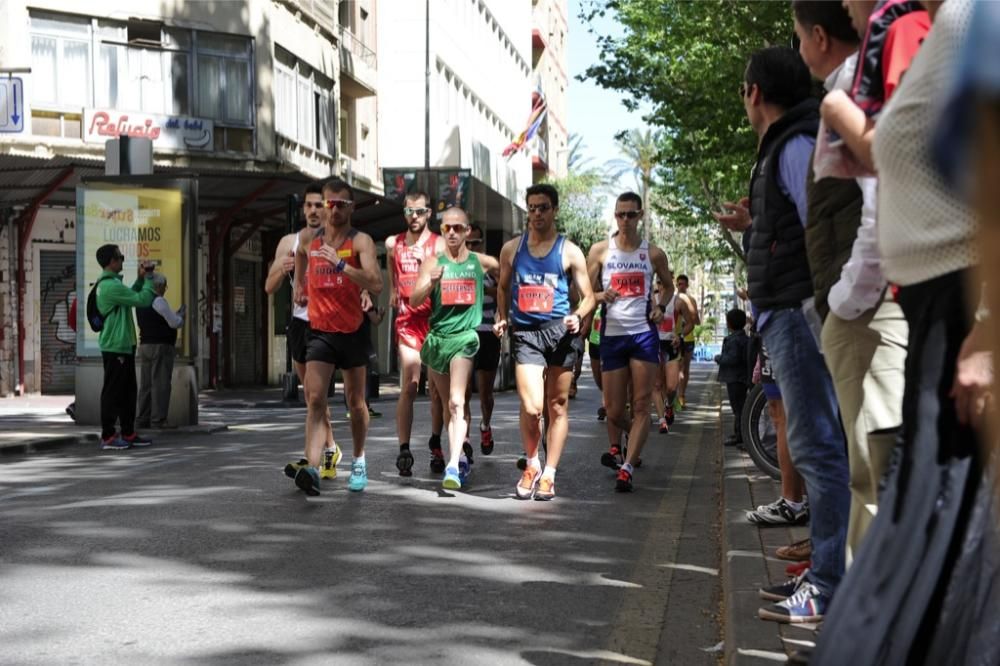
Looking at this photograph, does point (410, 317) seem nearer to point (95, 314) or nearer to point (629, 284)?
point (629, 284)

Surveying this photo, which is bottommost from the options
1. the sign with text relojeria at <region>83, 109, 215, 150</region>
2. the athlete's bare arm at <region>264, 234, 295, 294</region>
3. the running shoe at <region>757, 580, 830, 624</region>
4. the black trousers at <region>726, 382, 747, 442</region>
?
the running shoe at <region>757, 580, 830, 624</region>

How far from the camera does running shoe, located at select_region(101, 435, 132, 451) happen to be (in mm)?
13391

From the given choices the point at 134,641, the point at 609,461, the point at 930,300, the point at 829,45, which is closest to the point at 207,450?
the point at 609,461

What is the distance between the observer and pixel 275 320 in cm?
3188

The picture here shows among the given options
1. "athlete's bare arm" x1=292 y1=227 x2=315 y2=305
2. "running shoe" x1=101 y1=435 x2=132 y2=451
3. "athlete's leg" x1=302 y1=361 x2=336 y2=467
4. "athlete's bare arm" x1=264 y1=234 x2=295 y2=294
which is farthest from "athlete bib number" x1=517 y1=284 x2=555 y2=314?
"running shoe" x1=101 y1=435 x2=132 y2=451

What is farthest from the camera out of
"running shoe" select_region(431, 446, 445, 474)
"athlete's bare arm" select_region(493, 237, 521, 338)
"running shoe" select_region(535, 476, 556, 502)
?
"running shoe" select_region(431, 446, 445, 474)

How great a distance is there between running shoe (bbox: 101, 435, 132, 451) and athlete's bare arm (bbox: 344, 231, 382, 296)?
16.6 ft

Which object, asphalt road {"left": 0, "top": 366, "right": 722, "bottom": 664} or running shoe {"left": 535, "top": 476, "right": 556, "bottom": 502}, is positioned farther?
running shoe {"left": 535, "top": 476, "right": 556, "bottom": 502}

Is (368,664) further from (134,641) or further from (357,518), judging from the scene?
(357,518)

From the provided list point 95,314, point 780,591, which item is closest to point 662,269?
point 780,591

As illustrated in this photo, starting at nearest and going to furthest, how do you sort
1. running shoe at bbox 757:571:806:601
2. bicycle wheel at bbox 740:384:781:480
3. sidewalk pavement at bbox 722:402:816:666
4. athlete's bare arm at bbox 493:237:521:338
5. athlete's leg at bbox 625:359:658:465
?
sidewalk pavement at bbox 722:402:816:666
running shoe at bbox 757:571:806:601
bicycle wheel at bbox 740:384:781:480
athlete's bare arm at bbox 493:237:521:338
athlete's leg at bbox 625:359:658:465

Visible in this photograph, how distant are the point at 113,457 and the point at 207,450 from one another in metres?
0.86

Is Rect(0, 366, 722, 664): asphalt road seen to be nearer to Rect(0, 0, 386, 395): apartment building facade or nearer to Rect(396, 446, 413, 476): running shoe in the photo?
Rect(396, 446, 413, 476): running shoe

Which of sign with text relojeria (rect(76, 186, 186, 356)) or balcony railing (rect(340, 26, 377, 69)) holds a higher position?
balcony railing (rect(340, 26, 377, 69))
